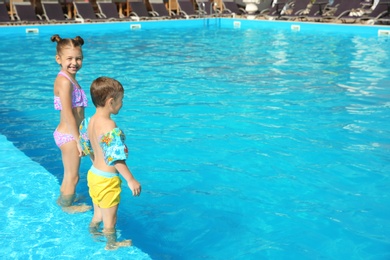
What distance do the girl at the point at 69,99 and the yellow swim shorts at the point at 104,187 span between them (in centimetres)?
45

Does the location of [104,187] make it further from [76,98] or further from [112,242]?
[76,98]

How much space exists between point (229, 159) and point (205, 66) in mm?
5794

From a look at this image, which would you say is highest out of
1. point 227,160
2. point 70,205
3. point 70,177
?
point 70,177

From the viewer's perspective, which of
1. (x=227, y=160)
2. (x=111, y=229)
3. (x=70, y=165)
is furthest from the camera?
(x=227, y=160)

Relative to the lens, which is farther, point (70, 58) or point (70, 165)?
point (70, 165)

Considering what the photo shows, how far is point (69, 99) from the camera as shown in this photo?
3230 mm

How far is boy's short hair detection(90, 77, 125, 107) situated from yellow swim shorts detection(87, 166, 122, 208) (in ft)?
1.39

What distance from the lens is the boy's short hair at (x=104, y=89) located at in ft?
8.79

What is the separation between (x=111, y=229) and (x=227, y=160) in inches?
84.7

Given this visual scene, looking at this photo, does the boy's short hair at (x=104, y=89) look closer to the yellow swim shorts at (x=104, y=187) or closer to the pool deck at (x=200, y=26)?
the yellow swim shorts at (x=104, y=187)

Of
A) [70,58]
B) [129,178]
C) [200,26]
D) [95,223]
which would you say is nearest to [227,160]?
[95,223]

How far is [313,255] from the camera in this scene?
3270 millimetres

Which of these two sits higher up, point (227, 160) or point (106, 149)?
point (106, 149)

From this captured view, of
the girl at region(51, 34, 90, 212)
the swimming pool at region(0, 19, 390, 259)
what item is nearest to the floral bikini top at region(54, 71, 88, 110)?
the girl at region(51, 34, 90, 212)
